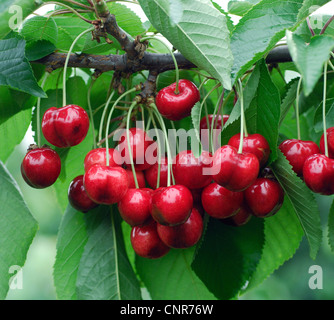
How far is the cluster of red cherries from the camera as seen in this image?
2.35 feet

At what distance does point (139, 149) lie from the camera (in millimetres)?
821

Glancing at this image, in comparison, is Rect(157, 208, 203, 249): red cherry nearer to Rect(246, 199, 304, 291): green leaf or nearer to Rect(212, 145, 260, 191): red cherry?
Rect(212, 145, 260, 191): red cherry

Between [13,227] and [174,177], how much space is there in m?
0.28

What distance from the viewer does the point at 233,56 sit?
72cm

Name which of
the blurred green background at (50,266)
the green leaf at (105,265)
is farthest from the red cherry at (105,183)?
the blurred green background at (50,266)

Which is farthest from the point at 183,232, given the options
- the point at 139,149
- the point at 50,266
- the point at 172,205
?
the point at 50,266

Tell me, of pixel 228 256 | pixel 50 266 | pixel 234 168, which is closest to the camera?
pixel 234 168

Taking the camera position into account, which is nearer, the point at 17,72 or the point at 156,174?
the point at 17,72

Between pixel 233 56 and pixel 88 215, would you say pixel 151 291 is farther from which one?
pixel 233 56

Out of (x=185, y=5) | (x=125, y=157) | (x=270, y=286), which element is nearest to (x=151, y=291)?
(x=125, y=157)

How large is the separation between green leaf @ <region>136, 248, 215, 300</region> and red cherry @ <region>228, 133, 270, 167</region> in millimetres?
309

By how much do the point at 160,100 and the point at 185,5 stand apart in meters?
0.18

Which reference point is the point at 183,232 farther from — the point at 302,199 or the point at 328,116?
the point at 328,116

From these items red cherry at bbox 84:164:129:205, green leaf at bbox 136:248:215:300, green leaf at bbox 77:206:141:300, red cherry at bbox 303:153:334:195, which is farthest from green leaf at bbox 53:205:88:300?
red cherry at bbox 303:153:334:195
